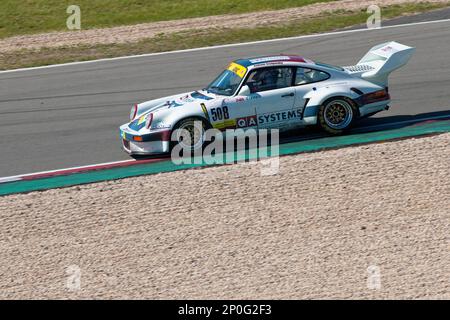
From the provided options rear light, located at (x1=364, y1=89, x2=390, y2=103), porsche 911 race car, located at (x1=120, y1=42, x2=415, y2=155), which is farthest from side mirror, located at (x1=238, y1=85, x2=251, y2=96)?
rear light, located at (x1=364, y1=89, x2=390, y2=103)

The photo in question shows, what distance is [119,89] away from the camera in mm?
17625

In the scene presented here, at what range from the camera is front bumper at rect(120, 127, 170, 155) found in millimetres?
12820

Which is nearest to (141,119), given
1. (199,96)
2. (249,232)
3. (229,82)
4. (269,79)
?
(199,96)

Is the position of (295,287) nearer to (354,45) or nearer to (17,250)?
(17,250)

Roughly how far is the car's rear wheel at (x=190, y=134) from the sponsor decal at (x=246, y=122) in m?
0.51

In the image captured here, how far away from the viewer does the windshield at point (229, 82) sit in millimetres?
13156

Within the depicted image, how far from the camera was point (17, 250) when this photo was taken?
34.1 ft

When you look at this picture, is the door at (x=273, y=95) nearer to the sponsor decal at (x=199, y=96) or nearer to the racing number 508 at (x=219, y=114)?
the racing number 508 at (x=219, y=114)

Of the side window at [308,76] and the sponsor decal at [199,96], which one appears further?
the side window at [308,76]

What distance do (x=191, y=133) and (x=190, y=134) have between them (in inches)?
0.9

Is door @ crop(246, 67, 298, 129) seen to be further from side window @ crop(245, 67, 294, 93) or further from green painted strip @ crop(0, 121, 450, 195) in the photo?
green painted strip @ crop(0, 121, 450, 195)

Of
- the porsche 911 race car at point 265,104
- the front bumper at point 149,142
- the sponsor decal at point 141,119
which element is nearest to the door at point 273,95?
the porsche 911 race car at point 265,104

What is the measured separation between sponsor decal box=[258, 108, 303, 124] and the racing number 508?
0.52 m
